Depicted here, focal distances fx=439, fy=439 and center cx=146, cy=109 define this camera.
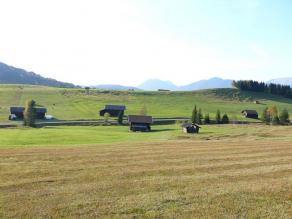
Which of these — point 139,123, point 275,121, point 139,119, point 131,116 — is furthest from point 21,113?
point 275,121

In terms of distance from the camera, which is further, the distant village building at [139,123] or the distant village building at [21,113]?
the distant village building at [21,113]

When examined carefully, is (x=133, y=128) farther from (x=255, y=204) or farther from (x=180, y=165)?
(x=255, y=204)

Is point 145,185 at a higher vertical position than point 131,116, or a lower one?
higher

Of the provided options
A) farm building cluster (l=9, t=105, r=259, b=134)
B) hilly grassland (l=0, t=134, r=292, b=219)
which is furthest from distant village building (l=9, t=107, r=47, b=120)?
hilly grassland (l=0, t=134, r=292, b=219)

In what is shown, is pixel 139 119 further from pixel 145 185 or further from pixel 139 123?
pixel 145 185

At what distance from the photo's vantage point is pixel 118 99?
197500 millimetres

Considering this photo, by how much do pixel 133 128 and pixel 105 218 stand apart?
9189 centimetres

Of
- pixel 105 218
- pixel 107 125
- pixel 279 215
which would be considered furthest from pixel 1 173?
pixel 107 125

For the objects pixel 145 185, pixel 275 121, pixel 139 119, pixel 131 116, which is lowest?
pixel 275 121

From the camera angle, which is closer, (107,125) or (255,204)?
(255,204)

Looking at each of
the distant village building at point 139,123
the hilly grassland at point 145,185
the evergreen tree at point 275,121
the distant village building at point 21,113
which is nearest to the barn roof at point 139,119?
the distant village building at point 139,123

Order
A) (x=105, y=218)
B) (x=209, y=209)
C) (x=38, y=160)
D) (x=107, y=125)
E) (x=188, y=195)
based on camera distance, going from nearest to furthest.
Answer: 1. (x=105, y=218)
2. (x=209, y=209)
3. (x=188, y=195)
4. (x=38, y=160)
5. (x=107, y=125)

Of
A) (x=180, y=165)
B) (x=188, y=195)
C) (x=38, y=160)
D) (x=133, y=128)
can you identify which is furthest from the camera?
(x=133, y=128)

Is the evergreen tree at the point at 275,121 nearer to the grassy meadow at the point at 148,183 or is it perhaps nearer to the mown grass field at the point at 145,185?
the grassy meadow at the point at 148,183
